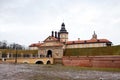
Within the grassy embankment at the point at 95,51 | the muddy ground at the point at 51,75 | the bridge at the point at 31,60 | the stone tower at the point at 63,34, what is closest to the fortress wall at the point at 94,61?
the grassy embankment at the point at 95,51

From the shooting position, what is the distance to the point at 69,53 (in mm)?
72000

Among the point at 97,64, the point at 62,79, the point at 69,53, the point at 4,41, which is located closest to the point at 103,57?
the point at 97,64

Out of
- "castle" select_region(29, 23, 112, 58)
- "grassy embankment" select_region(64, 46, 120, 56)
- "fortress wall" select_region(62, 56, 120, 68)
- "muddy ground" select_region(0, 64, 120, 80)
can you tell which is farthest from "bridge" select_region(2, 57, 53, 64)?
"muddy ground" select_region(0, 64, 120, 80)

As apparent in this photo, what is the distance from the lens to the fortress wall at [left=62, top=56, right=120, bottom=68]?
51.8 metres

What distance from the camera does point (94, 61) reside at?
56719 mm

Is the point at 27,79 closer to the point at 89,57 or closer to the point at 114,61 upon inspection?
the point at 114,61

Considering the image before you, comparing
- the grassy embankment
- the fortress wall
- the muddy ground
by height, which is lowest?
the muddy ground

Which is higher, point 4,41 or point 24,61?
point 4,41

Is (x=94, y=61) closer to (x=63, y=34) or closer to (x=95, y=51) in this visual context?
(x=95, y=51)

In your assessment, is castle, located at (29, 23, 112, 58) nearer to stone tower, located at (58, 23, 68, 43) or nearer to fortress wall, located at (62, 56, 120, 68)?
stone tower, located at (58, 23, 68, 43)

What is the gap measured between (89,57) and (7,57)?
18.5 meters

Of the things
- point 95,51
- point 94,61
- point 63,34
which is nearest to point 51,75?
point 94,61

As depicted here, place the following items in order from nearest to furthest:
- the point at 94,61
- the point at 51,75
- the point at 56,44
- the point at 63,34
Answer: the point at 51,75 < the point at 94,61 < the point at 56,44 < the point at 63,34

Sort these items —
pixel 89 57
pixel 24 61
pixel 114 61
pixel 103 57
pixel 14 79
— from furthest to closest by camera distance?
pixel 24 61
pixel 89 57
pixel 103 57
pixel 114 61
pixel 14 79
